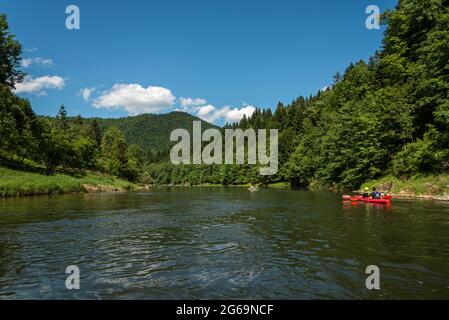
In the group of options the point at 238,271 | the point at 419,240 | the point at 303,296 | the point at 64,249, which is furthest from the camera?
the point at 419,240

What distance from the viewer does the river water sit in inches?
435

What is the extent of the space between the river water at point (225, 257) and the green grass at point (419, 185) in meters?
20.2

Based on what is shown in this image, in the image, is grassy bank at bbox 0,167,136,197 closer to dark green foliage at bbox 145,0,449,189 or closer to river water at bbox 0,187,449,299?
river water at bbox 0,187,449,299

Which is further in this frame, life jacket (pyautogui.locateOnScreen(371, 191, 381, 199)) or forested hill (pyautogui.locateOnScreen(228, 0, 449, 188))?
forested hill (pyautogui.locateOnScreen(228, 0, 449, 188))

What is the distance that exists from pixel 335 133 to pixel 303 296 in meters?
74.8

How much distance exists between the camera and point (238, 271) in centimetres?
1320

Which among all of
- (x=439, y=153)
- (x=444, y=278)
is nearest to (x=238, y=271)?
(x=444, y=278)

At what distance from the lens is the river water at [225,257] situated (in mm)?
11039

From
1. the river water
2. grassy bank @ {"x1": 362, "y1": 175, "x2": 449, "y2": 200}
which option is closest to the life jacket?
grassy bank @ {"x1": 362, "y1": 175, "x2": 449, "y2": 200}

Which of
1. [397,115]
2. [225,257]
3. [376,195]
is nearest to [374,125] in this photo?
[397,115]

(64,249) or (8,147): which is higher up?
(8,147)

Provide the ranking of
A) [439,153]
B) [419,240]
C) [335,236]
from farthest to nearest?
[439,153] → [335,236] → [419,240]
